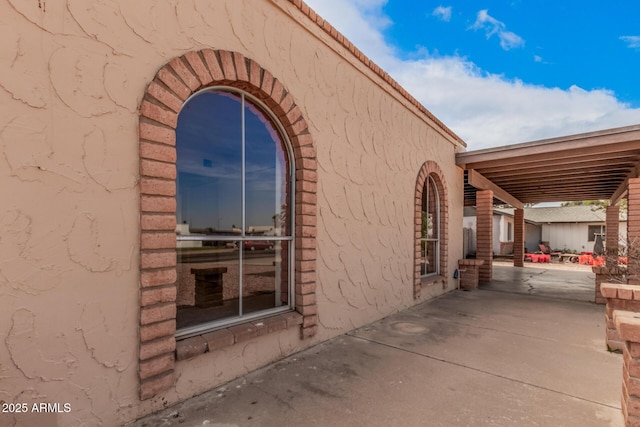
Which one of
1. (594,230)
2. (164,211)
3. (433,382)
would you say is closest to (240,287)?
(164,211)

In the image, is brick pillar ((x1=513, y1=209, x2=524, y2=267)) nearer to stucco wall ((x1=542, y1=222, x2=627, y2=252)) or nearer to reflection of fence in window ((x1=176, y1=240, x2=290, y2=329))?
stucco wall ((x1=542, y1=222, x2=627, y2=252))

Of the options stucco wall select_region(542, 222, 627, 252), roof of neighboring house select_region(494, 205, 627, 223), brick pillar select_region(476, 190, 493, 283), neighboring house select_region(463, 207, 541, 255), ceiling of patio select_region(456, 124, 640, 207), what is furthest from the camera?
stucco wall select_region(542, 222, 627, 252)

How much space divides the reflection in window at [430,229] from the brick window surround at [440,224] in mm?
95

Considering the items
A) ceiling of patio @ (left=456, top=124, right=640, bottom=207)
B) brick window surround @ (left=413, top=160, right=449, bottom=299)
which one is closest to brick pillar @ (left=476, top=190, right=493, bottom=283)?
ceiling of patio @ (left=456, top=124, right=640, bottom=207)

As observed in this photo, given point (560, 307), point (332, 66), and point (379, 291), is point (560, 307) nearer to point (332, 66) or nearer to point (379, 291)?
point (379, 291)

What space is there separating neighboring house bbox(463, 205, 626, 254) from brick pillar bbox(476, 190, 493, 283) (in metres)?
13.5

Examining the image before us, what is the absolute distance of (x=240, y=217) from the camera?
11.7 feet

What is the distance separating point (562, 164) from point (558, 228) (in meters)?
20.9

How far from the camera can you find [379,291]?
5.28 meters

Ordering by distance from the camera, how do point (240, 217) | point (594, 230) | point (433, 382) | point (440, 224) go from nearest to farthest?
1. point (433, 382)
2. point (240, 217)
3. point (440, 224)
4. point (594, 230)

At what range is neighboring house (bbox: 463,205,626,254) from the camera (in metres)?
22.7

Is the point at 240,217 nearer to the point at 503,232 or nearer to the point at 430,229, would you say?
the point at 430,229

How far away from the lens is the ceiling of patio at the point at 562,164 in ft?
21.7

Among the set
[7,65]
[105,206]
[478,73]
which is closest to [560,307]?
[105,206]
